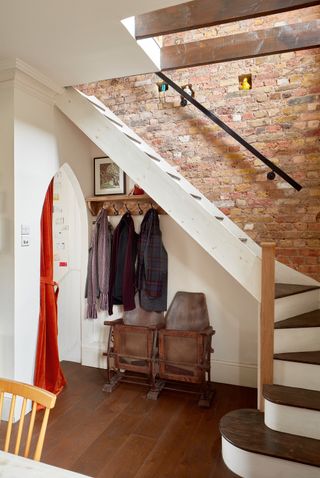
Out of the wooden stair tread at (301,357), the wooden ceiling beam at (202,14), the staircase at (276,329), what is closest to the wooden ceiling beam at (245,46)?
the wooden ceiling beam at (202,14)

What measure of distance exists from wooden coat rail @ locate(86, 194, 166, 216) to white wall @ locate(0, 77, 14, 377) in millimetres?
1054

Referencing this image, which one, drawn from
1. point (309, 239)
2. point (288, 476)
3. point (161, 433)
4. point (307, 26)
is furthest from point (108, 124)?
point (288, 476)

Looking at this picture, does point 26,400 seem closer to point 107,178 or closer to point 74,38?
point 74,38

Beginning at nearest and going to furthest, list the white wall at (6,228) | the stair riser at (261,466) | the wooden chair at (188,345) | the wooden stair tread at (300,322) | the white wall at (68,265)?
the stair riser at (261,466) → the wooden stair tread at (300,322) → the white wall at (6,228) → the wooden chair at (188,345) → the white wall at (68,265)

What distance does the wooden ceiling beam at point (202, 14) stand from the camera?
2031 millimetres

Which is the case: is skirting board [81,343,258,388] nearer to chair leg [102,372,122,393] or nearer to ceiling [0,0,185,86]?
chair leg [102,372,122,393]

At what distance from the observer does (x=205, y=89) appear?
3.33 meters

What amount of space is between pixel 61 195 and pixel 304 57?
2.88 metres

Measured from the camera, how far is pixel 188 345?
9.75 feet

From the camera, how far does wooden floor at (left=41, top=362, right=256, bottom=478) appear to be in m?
2.05

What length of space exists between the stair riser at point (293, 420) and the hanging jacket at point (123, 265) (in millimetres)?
1651

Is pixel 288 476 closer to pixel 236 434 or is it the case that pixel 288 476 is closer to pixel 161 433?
pixel 236 434

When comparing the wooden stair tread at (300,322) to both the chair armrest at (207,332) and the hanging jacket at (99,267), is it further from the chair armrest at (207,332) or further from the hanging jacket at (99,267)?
the hanging jacket at (99,267)

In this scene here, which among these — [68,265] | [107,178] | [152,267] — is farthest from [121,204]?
[68,265]
